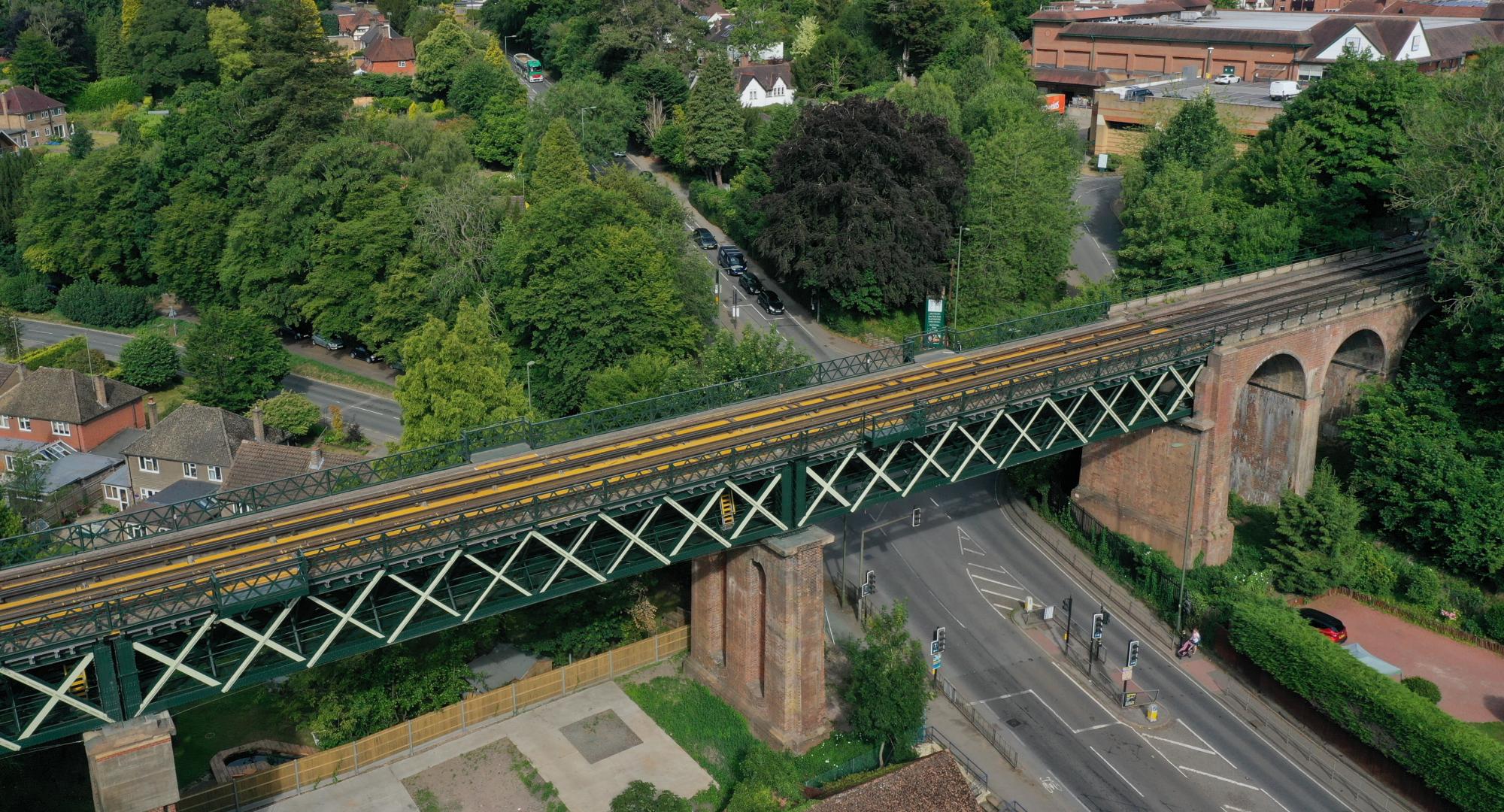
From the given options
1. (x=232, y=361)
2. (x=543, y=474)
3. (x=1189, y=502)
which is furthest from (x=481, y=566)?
(x=232, y=361)

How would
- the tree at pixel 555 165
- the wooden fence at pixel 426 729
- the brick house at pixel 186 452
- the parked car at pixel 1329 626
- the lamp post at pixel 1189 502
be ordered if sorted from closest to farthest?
the wooden fence at pixel 426 729, the parked car at pixel 1329 626, the lamp post at pixel 1189 502, the brick house at pixel 186 452, the tree at pixel 555 165

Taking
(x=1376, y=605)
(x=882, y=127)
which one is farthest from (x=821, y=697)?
(x=882, y=127)

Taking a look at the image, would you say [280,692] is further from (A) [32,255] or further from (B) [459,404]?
(A) [32,255]

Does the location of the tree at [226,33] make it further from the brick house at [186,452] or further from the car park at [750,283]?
the car park at [750,283]

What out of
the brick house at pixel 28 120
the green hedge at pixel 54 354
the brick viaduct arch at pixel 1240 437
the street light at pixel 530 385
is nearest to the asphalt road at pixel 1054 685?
the brick viaduct arch at pixel 1240 437

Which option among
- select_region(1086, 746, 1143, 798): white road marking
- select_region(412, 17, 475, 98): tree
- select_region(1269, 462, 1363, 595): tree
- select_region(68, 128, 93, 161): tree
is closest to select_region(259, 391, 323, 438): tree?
select_region(1086, 746, 1143, 798): white road marking

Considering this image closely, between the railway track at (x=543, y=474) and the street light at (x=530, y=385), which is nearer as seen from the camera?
the railway track at (x=543, y=474)
